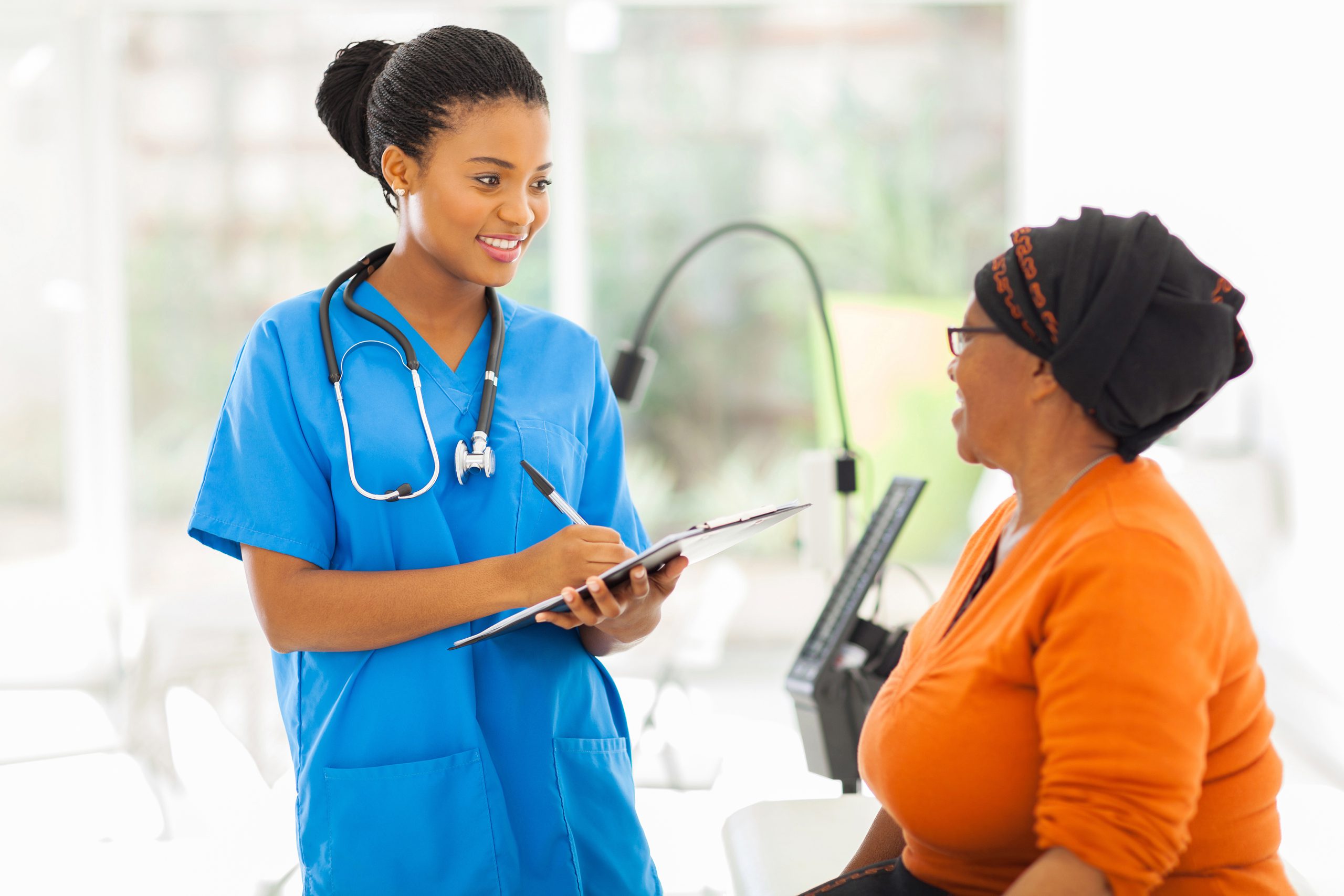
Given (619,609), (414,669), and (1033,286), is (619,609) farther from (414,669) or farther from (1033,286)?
(1033,286)

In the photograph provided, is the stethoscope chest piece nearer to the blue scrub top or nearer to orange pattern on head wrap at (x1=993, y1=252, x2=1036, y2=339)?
the blue scrub top

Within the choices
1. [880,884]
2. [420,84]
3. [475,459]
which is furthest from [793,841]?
[420,84]

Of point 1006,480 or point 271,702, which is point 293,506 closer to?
point 271,702

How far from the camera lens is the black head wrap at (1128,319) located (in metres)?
0.98

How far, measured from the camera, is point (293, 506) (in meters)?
1.19

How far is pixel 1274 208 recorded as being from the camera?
240 centimetres

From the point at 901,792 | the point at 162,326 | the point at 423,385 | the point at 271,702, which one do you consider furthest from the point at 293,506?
the point at 162,326

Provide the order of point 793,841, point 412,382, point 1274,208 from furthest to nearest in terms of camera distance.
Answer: point 1274,208
point 793,841
point 412,382

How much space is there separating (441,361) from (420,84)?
0.98 feet

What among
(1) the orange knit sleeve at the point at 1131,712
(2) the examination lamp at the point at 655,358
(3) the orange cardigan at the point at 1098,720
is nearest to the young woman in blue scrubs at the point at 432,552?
(3) the orange cardigan at the point at 1098,720

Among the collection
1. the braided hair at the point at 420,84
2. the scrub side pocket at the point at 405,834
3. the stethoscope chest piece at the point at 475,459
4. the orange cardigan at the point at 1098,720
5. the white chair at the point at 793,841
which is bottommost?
the white chair at the point at 793,841

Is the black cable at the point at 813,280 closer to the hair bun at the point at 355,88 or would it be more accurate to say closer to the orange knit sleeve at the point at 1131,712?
the hair bun at the point at 355,88

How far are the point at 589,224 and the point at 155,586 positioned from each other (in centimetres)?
207

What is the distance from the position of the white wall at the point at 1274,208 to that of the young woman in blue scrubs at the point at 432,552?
1.59 m
